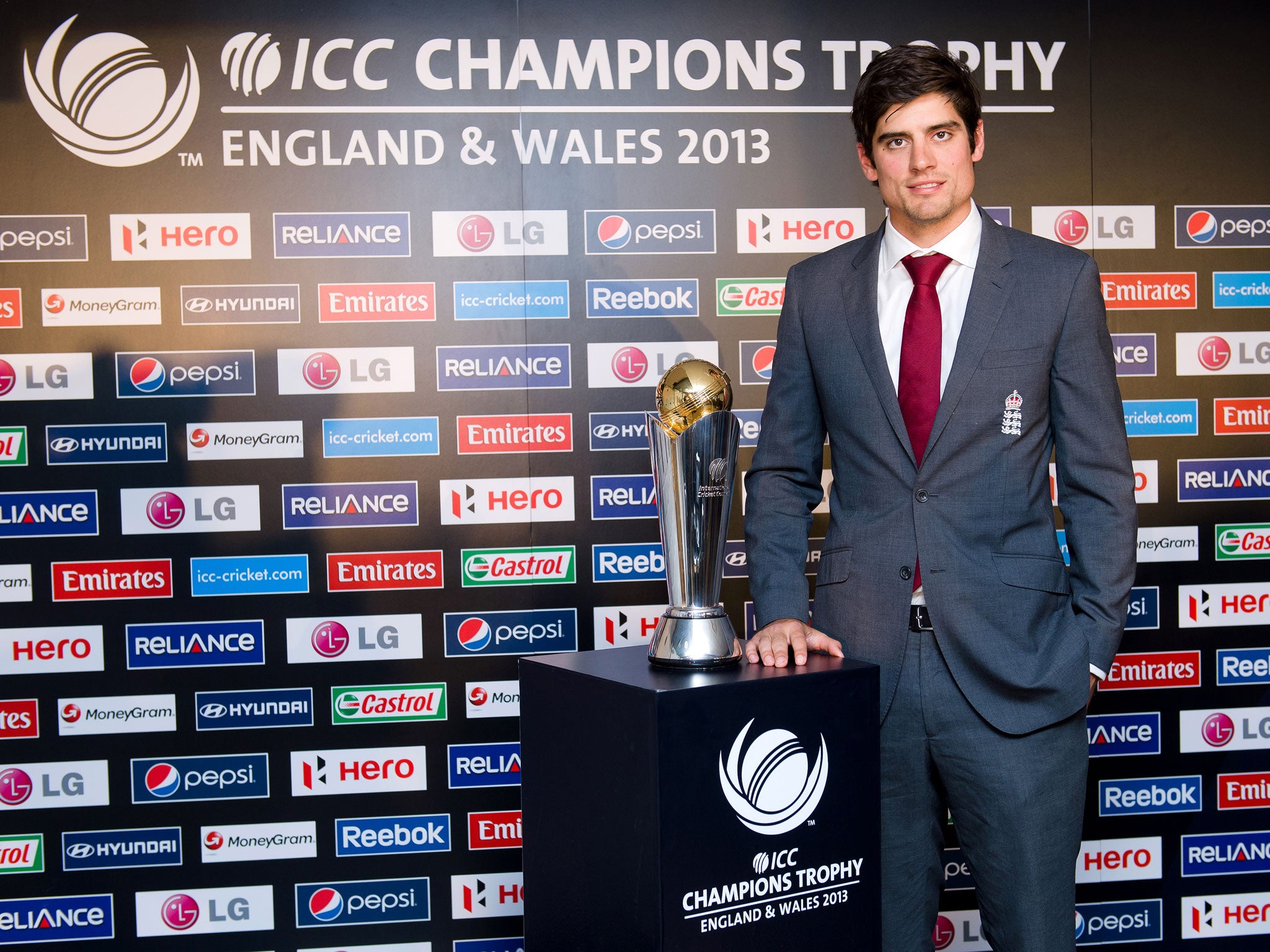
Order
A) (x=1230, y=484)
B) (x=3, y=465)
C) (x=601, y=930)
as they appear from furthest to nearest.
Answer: (x=1230, y=484) → (x=3, y=465) → (x=601, y=930)

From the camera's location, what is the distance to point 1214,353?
2.78 meters

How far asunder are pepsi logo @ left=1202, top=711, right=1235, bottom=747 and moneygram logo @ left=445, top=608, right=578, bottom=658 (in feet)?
5.36

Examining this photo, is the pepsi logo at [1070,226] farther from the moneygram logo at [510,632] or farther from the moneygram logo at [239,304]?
the moneygram logo at [239,304]

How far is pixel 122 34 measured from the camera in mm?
2590

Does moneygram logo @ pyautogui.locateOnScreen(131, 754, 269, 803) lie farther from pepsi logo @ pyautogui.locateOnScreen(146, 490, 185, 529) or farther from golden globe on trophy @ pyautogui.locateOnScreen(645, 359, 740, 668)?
golden globe on trophy @ pyautogui.locateOnScreen(645, 359, 740, 668)

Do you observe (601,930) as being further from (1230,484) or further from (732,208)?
(1230,484)

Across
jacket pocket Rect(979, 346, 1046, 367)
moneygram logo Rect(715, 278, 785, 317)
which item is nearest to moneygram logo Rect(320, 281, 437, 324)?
moneygram logo Rect(715, 278, 785, 317)

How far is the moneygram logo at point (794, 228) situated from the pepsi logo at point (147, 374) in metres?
1.43

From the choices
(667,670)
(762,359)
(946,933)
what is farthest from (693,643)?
(946,933)

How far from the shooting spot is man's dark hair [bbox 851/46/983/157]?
155cm

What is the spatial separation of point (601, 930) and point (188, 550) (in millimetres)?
1685

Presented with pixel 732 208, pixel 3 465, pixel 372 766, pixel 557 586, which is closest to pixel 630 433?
pixel 557 586

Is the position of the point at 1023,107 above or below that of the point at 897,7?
below

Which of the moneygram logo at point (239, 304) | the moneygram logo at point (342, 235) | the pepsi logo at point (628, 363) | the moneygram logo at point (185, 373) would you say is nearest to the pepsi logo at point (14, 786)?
the moneygram logo at point (185, 373)
